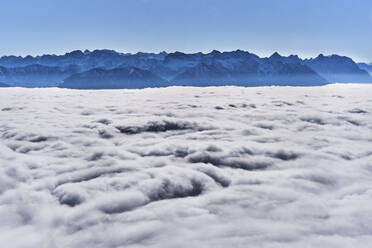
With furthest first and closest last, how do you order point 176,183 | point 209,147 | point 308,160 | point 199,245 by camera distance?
point 209,147, point 308,160, point 176,183, point 199,245

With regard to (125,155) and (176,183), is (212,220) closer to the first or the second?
(176,183)

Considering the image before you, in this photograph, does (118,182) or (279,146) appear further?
(279,146)

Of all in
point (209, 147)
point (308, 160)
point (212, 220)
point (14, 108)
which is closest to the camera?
point (212, 220)

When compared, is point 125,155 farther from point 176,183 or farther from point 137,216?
point 137,216

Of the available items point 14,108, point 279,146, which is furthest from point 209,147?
point 14,108

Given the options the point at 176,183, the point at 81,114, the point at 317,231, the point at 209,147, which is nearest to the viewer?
the point at 317,231

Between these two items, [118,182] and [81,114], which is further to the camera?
[81,114]

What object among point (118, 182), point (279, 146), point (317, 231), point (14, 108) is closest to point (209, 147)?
point (279, 146)

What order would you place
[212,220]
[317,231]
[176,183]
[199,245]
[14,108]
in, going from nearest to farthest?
1. [199,245]
2. [317,231]
3. [212,220]
4. [176,183]
5. [14,108]

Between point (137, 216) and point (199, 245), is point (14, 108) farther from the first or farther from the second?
point (199, 245)
